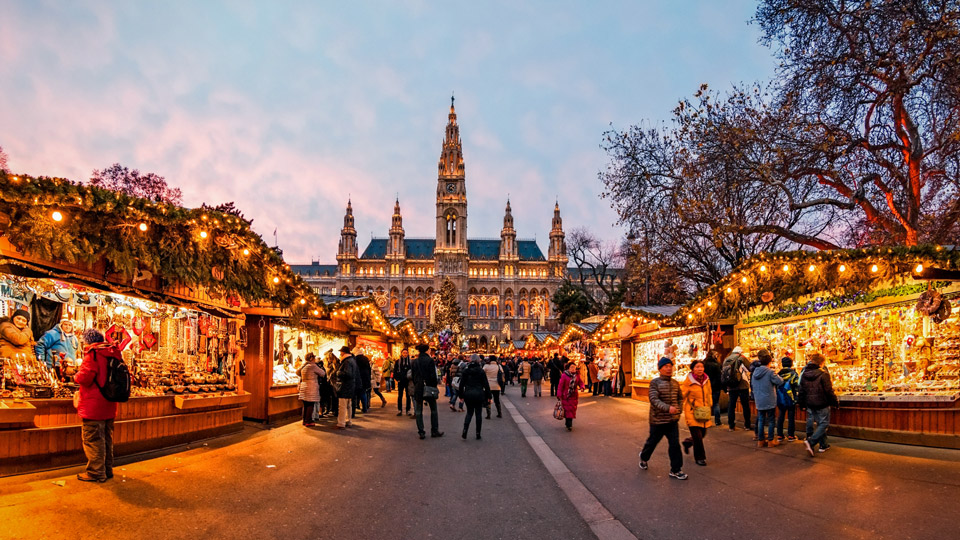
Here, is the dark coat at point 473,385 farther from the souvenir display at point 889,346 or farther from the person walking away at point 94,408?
the souvenir display at point 889,346

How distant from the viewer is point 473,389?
37.7 ft

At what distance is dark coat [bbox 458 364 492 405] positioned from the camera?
11.4 metres

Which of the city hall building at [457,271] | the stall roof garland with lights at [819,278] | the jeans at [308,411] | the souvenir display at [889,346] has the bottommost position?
the jeans at [308,411]

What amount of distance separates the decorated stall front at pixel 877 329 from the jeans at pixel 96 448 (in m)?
10.8

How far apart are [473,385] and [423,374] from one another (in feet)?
3.67

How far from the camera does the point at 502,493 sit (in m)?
6.74

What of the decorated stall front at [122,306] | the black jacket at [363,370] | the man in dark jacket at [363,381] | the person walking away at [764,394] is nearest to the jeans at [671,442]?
the person walking away at [764,394]

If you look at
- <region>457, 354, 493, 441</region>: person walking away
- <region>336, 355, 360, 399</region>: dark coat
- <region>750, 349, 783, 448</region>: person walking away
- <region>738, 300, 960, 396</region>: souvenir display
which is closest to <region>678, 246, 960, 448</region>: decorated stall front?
<region>738, 300, 960, 396</region>: souvenir display

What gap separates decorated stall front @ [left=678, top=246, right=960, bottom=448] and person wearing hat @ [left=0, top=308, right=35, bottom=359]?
11725mm

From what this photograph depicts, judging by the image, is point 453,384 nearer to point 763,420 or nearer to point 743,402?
point 743,402

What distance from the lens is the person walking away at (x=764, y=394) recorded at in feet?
32.7

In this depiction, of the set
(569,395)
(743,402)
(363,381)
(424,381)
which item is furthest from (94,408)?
(743,402)

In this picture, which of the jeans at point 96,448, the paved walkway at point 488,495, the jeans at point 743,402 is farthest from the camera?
the jeans at point 743,402

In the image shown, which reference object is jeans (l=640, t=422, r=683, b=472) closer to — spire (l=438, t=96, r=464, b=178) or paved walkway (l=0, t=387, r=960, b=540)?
paved walkway (l=0, t=387, r=960, b=540)
